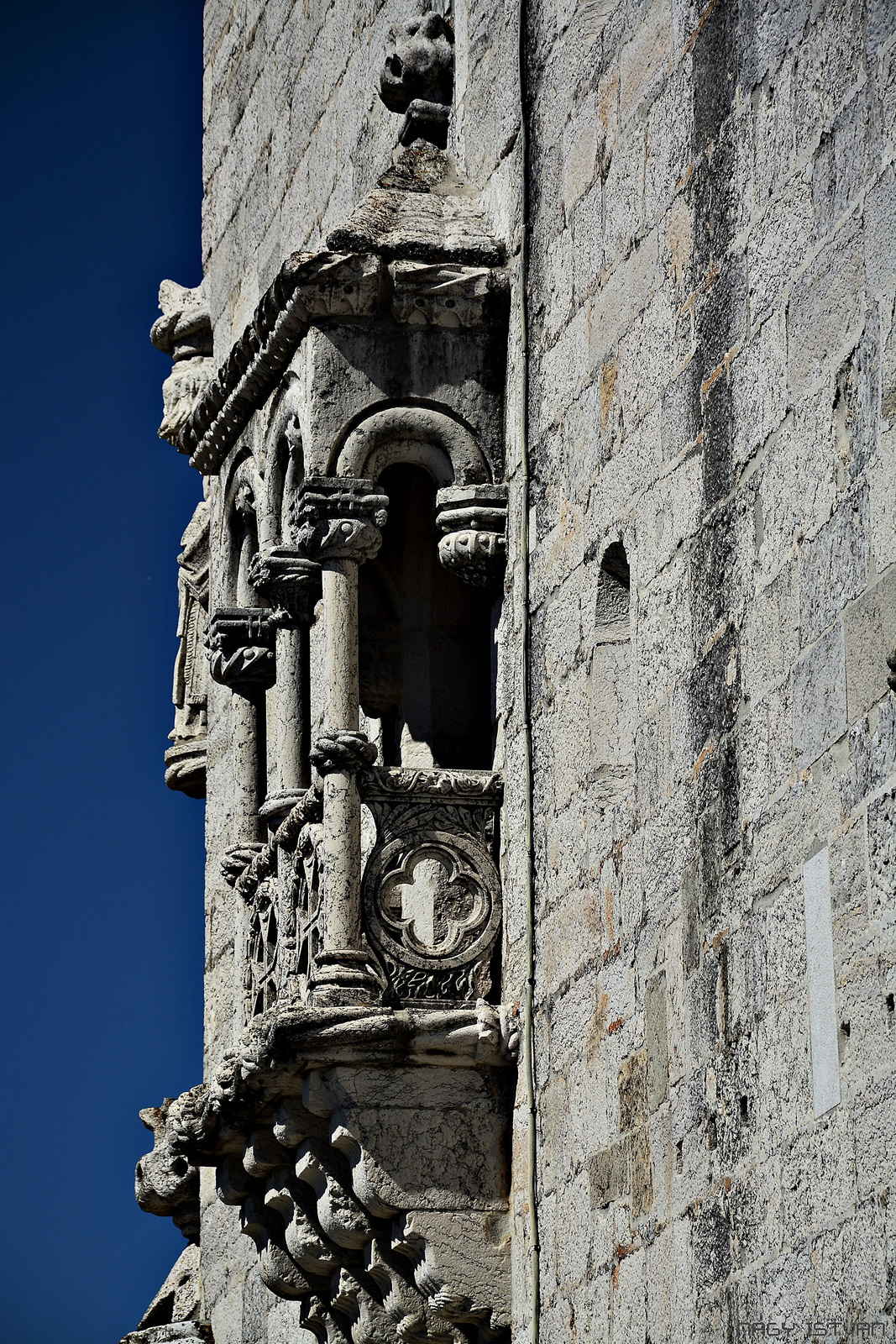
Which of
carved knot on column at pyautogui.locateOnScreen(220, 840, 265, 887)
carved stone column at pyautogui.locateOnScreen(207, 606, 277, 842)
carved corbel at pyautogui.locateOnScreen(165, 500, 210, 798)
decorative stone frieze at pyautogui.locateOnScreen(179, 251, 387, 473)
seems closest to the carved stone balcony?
carved knot on column at pyautogui.locateOnScreen(220, 840, 265, 887)

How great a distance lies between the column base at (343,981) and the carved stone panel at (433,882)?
9 centimetres

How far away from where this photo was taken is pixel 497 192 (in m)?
8.76

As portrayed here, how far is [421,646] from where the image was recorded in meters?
8.97

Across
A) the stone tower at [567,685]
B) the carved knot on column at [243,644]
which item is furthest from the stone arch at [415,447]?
the carved knot on column at [243,644]

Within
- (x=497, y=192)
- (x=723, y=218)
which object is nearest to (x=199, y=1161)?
(x=497, y=192)

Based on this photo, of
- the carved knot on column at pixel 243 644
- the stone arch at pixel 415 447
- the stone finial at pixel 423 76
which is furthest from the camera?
the carved knot on column at pixel 243 644

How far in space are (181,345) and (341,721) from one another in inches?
190

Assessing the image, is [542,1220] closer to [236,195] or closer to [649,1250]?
[649,1250]

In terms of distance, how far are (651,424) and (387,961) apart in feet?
6.01

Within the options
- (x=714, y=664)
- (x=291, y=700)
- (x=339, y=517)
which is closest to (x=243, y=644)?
(x=291, y=700)

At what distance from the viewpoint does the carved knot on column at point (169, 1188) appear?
1151 cm

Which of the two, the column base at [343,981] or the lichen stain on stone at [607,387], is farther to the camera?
the column base at [343,981]

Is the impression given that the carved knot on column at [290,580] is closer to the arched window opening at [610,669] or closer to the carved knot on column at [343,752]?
the carved knot on column at [343,752]

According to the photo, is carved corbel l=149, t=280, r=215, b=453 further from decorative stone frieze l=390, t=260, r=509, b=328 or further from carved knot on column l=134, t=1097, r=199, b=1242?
decorative stone frieze l=390, t=260, r=509, b=328
